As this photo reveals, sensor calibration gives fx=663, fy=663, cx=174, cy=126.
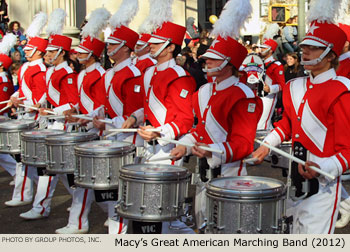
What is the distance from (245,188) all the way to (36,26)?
611 centimetres

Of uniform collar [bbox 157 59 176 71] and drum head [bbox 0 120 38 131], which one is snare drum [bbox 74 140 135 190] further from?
drum head [bbox 0 120 38 131]

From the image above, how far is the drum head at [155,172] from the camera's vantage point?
4445 millimetres

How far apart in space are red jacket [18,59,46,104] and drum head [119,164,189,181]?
3.99m

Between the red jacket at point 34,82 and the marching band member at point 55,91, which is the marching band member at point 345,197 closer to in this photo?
the marching band member at point 55,91

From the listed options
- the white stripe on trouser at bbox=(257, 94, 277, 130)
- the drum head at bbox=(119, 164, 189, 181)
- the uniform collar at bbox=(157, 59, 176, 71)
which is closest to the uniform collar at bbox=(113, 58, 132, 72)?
the uniform collar at bbox=(157, 59, 176, 71)

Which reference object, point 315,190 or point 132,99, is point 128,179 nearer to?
point 315,190

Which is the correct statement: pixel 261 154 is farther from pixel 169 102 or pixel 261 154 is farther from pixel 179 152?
pixel 169 102

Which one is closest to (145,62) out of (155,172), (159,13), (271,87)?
(271,87)

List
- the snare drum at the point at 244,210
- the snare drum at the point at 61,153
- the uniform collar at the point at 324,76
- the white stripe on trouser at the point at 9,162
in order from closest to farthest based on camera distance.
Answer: the snare drum at the point at 244,210 → the uniform collar at the point at 324,76 → the snare drum at the point at 61,153 → the white stripe on trouser at the point at 9,162

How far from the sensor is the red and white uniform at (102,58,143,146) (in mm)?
6289

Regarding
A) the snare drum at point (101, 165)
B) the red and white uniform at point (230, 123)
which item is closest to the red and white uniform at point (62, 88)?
the snare drum at point (101, 165)

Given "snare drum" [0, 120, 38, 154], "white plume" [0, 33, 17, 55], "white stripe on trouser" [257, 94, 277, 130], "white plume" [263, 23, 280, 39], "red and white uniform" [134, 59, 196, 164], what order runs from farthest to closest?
"white plume" [263, 23, 280, 39] < "white stripe on trouser" [257, 94, 277, 130] < "white plume" [0, 33, 17, 55] < "snare drum" [0, 120, 38, 154] < "red and white uniform" [134, 59, 196, 164]

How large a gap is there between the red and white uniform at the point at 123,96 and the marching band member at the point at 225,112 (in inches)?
48.4

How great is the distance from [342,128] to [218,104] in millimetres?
1018
